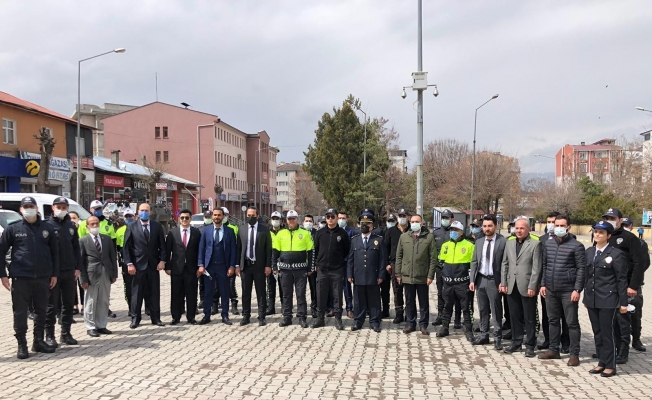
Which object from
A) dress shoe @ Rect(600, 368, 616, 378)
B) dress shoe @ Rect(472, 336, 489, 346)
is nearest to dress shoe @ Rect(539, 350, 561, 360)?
dress shoe @ Rect(600, 368, 616, 378)

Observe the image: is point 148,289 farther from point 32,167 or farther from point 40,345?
point 32,167

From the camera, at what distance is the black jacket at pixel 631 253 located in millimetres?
6840

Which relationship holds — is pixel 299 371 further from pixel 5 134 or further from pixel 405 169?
pixel 405 169

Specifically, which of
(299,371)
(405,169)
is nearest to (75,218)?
(299,371)

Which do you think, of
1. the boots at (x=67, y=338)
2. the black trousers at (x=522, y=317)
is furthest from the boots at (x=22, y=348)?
the black trousers at (x=522, y=317)

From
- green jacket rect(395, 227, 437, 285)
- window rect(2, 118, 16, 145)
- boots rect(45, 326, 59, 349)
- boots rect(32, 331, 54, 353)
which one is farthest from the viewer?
window rect(2, 118, 16, 145)

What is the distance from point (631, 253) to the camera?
6898 millimetres

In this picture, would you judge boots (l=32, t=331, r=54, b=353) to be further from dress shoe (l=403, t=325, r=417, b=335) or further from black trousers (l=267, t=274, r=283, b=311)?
dress shoe (l=403, t=325, r=417, b=335)

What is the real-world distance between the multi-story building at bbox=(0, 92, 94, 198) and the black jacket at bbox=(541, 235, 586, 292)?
26637 millimetres

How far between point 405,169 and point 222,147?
101 ft

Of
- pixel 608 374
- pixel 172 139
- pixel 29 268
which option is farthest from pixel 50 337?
pixel 172 139

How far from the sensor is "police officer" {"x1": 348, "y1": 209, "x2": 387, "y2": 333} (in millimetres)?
8672

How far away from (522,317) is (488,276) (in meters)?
0.72

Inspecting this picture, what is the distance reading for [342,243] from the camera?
905 cm
